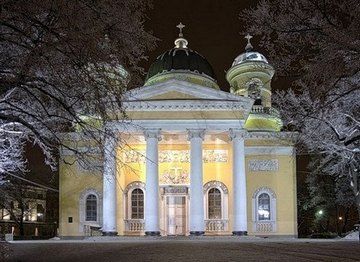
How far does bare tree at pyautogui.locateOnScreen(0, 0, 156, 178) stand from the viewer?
35.1ft

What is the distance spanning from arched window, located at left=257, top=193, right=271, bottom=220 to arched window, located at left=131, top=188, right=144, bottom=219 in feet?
24.4

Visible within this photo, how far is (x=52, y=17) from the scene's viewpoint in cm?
1090

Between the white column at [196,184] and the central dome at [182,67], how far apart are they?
786cm

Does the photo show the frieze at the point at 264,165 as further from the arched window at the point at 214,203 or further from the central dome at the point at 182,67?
the central dome at the point at 182,67

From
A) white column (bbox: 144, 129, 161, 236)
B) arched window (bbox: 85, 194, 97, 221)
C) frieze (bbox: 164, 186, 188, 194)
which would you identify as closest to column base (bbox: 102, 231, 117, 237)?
white column (bbox: 144, 129, 161, 236)

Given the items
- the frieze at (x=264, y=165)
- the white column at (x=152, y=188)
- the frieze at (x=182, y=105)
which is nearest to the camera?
the white column at (x=152, y=188)

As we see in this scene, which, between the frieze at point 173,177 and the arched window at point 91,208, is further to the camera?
the arched window at point 91,208

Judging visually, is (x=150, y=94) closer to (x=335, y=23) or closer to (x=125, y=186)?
(x=125, y=186)

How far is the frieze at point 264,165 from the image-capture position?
37.7 meters

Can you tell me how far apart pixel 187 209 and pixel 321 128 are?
559 inches

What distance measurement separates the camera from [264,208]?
37562 millimetres

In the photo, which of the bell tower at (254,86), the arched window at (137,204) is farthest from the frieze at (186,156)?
the bell tower at (254,86)

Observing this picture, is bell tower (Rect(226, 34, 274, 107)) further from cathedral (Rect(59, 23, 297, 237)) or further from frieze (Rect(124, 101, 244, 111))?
frieze (Rect(124, 101, 244, 111))

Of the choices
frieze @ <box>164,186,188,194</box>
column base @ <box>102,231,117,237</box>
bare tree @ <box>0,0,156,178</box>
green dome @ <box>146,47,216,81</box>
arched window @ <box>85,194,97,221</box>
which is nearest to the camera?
bare tree @ <box>0,0,156,178</box>
